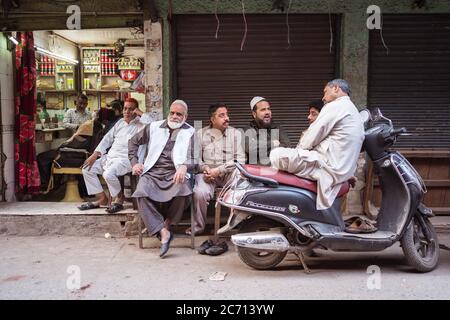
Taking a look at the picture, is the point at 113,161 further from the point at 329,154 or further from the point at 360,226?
the point at 360,226

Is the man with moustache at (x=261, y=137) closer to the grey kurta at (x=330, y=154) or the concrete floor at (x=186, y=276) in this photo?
the concrete floor at (x=186, y=276)

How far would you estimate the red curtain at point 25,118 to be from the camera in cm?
704

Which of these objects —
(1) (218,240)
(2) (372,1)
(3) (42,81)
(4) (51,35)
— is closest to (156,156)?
(1) (218,240)

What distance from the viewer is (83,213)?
6.09 metres

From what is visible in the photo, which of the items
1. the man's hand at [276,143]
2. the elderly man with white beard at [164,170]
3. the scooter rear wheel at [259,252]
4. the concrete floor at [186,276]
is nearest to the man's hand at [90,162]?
the elderly man with white beard at [164,170]

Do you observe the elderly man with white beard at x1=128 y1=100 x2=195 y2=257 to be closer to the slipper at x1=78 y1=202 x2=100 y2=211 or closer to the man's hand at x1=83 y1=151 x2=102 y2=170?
the man's hand at x1=83 y1=151 x2=102 y2=170

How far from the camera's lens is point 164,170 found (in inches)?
218

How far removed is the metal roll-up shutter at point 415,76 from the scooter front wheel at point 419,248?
218 centimetres

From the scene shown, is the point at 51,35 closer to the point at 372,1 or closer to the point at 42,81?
the point at 42,81

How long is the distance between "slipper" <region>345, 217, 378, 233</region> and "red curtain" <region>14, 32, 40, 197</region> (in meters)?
4.78

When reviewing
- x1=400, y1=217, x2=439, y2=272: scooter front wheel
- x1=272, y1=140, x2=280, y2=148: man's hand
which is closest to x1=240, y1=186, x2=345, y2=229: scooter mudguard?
x1=400, y1=217, x2=439, y2=272: scooter front wheel

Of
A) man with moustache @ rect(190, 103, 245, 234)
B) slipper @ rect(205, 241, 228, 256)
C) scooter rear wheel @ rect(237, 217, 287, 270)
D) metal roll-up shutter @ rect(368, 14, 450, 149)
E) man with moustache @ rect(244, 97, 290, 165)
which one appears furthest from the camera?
metal roll-up shutter @ rect(368, 14, 450, 149)

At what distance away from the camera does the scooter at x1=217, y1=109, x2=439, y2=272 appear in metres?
4.44

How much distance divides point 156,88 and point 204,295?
10.7 ft
